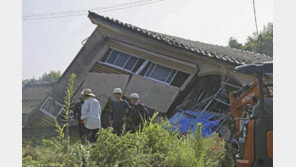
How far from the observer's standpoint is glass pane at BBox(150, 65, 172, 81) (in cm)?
938

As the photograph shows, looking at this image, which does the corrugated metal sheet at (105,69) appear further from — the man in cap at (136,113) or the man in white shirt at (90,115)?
the man in white shirt at (90,115)

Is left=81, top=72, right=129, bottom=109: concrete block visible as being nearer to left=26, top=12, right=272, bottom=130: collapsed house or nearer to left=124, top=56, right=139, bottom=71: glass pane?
left=26, top=12, right=272, bottom=130: collapsed house

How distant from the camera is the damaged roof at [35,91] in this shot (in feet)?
117

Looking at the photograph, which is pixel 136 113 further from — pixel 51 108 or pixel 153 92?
pixel 51 108

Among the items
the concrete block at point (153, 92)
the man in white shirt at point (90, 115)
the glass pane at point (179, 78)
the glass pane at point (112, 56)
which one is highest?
the glass pane at point (112, 56)

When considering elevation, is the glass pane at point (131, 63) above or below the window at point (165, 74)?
above

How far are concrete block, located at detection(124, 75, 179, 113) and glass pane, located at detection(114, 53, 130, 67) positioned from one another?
3.07ft

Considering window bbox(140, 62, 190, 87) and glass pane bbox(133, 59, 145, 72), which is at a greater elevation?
glass pane bbox(133, 59, 145, 72)

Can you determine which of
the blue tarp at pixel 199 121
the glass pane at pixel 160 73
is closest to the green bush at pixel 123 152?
the blue tarp at pixel 199 121

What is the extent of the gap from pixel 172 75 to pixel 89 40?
407 centimetres

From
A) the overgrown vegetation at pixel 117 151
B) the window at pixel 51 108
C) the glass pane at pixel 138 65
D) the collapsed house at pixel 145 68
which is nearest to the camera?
the overgrown vegetation at pixel 117 151

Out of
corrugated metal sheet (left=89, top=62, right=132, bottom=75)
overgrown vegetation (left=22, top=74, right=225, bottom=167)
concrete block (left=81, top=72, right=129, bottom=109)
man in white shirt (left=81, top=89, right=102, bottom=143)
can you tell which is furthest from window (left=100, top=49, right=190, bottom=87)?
overgrown vegetation (left=22, top=74, right=225, bottom=167)

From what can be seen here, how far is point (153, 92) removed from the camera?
29.7ft

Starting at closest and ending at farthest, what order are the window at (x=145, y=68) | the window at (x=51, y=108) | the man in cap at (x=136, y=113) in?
the man in cap at (x=136, y=113)
the window at (x=145, y=68)
the window at (x=51, y=108)
